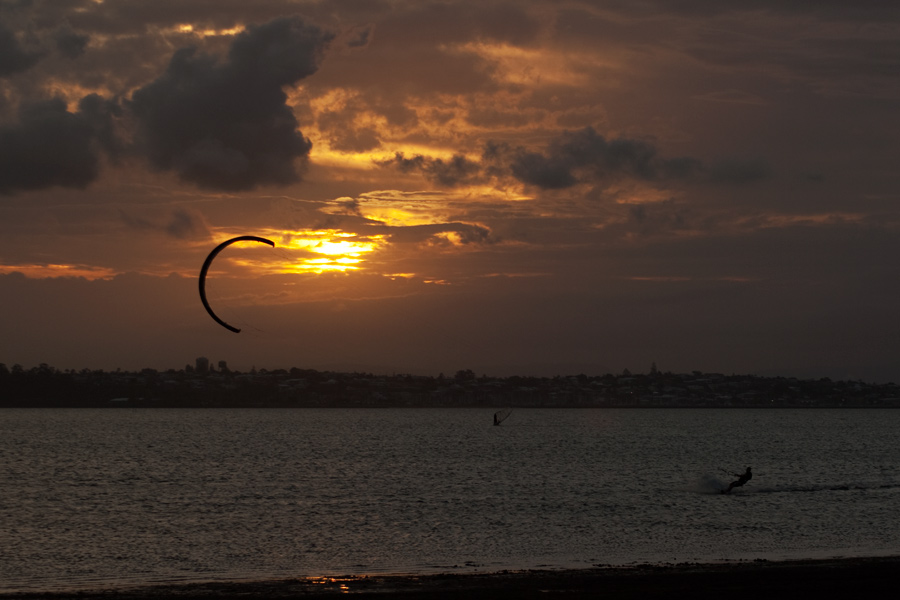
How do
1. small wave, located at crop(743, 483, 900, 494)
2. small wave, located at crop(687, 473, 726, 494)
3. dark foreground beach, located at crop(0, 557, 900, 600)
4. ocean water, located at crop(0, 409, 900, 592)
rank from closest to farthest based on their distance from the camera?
dark foreground beach, located at crop(0, 557, 900, 600) → ocean water, located at crop(0, 409, 900, 592) → small wave, located at crop(687, 473, 726, 494) → small wave, located at crop(743, 483, 900, 494)

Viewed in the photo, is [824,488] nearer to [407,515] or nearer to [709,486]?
[709,486]

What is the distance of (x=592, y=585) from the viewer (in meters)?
29.2

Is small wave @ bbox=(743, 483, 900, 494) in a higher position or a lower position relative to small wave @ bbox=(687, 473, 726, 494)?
lower

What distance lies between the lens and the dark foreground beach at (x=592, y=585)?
27.2m

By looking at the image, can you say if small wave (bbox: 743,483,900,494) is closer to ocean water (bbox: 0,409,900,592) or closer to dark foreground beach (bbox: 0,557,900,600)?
ocean water (bbox: 0,409,900,592)

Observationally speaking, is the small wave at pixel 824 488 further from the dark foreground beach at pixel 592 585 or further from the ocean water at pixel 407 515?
the dark foreground beach at pixel 592 585

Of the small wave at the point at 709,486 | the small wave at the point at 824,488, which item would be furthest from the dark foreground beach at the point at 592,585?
the small wave at the point at 824,488

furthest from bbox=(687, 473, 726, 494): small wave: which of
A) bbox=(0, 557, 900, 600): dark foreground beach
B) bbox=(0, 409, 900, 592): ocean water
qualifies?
bbox=(0, 557, 900, 600): dark foreground beach

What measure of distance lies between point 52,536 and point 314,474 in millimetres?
42508

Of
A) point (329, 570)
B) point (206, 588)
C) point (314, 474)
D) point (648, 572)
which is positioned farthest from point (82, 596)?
point (314, 474)

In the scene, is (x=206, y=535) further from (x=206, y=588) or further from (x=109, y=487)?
(x=109, y=487)

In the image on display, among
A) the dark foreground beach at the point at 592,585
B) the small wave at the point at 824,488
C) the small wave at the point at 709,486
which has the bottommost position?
the small wave at the point at 824,488

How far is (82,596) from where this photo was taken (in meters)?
29.2

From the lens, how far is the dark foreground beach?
27250 mm
